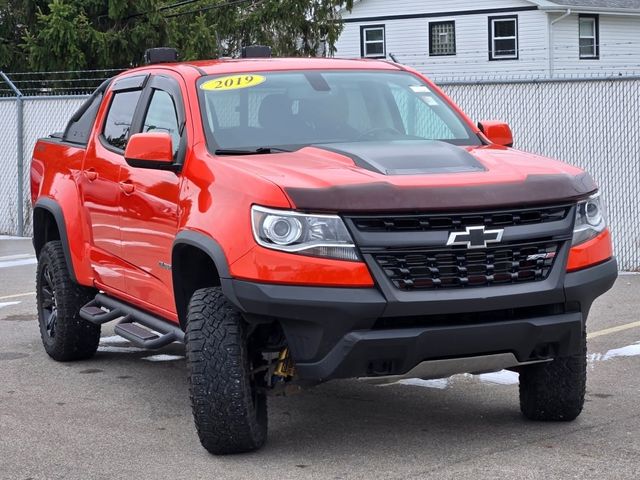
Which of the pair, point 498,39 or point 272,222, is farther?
point 498,39

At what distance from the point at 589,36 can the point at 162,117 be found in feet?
101

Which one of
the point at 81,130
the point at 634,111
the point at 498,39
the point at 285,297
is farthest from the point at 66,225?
the point at 498,39

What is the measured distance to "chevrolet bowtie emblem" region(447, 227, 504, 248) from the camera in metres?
5.20

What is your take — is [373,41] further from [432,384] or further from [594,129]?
[432,384]

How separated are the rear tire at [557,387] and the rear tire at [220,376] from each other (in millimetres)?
1436

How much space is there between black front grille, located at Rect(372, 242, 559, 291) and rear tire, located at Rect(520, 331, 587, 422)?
748 mm

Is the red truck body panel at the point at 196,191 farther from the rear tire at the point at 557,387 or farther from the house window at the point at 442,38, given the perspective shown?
the house window at the point at 442,38

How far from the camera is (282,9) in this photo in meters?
29.4

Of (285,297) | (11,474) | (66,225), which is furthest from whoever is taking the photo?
(66,225)

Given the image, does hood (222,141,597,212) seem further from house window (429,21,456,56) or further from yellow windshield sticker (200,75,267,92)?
house window (429,21,456,56)

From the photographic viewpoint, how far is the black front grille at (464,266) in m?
5.16

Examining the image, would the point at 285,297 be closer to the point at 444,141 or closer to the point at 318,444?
the point at 318,444

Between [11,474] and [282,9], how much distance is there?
24.8 metres

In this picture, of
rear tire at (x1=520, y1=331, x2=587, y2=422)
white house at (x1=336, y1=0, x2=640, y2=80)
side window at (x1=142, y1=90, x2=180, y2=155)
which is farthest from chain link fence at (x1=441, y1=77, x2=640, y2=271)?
white house at (x1=336, y1=0, x2=640, y2=80)
